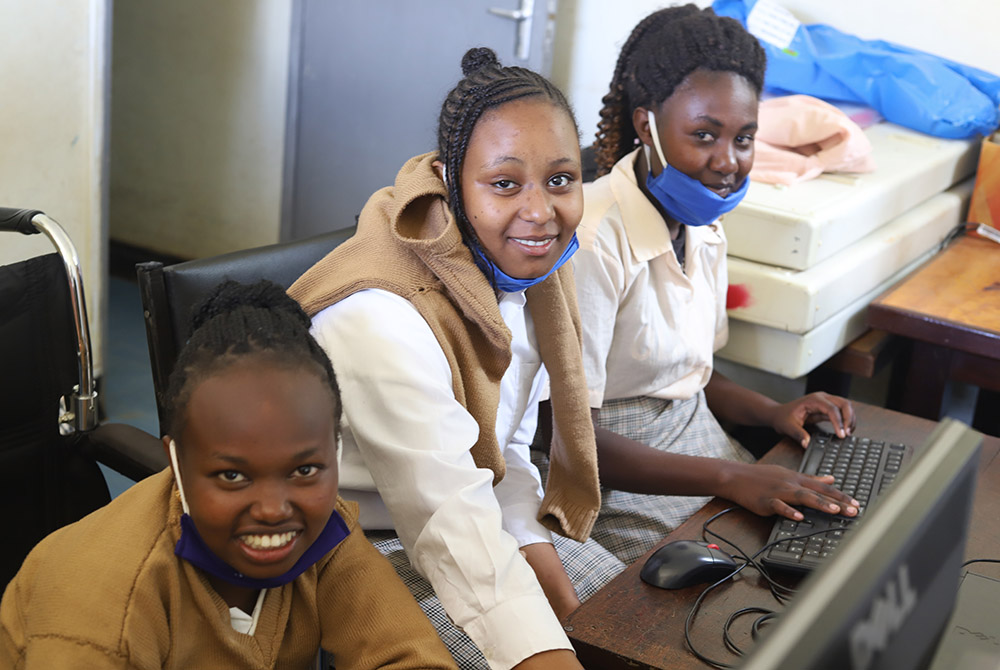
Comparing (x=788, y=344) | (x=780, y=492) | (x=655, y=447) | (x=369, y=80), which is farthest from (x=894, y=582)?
(x=369, y=80)

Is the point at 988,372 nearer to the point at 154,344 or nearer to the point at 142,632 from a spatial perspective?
the point at 154,344

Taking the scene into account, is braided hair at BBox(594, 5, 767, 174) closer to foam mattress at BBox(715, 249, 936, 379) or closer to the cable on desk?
foam mattress at BBox(715, 249, 936, 379)

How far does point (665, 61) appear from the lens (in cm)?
184

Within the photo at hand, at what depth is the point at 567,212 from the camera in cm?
136

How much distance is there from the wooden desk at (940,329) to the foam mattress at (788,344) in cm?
8

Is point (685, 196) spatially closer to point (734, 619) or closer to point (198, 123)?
point (734, 619)

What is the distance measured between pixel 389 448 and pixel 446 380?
12 cm

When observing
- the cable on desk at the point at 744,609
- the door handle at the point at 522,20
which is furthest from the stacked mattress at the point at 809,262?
the door handle at the point at 522,20

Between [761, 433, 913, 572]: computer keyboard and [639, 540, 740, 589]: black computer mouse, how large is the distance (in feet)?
0.24

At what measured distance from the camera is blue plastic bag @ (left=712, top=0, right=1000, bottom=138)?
274 cm

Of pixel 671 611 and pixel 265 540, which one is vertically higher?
pixel 265 540

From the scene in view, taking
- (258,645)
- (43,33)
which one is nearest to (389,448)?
(258,645)

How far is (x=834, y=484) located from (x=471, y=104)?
0.76 m

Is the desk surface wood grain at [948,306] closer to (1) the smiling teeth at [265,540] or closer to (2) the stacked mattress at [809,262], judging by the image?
(2) the stacked mattress at [809,262]
